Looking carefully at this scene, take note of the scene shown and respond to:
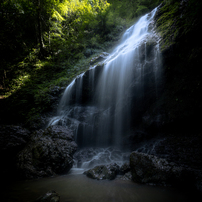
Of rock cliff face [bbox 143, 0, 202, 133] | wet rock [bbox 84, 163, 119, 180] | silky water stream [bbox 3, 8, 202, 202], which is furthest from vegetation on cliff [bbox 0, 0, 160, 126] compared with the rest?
rock cliff face [bbox 143, 0, 202, 133]

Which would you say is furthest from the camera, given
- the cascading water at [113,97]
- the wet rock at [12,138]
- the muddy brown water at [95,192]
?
the cascading water at [113,97]

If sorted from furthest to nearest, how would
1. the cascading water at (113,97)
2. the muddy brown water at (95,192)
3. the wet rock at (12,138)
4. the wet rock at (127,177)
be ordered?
1. the cascading water at (113,97)
2. the wet rock at (12,138)
3. the wet rock at (127,177)
4. the muddy brown water at (95,192)

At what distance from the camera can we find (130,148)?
5473 millimetres

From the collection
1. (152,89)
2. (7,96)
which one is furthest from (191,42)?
(7,96)

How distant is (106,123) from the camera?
652 cm

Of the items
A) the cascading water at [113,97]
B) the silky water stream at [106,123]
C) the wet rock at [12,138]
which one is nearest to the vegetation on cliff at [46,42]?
the cascading water at [113,97]

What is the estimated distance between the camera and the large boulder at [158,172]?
2729 mm

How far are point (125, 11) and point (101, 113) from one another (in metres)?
18.0

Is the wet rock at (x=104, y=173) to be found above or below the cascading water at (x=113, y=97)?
below

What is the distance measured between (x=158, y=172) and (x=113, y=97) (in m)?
4.45

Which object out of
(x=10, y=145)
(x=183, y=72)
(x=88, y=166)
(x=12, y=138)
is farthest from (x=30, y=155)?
(x=183, y=72)

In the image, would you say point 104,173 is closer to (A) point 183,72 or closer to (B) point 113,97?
(B) point 113,97

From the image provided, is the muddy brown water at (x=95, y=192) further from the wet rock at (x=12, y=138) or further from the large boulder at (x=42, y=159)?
the wet rock at (x=12, y=138)

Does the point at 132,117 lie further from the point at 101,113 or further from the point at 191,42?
the point at 191,42
